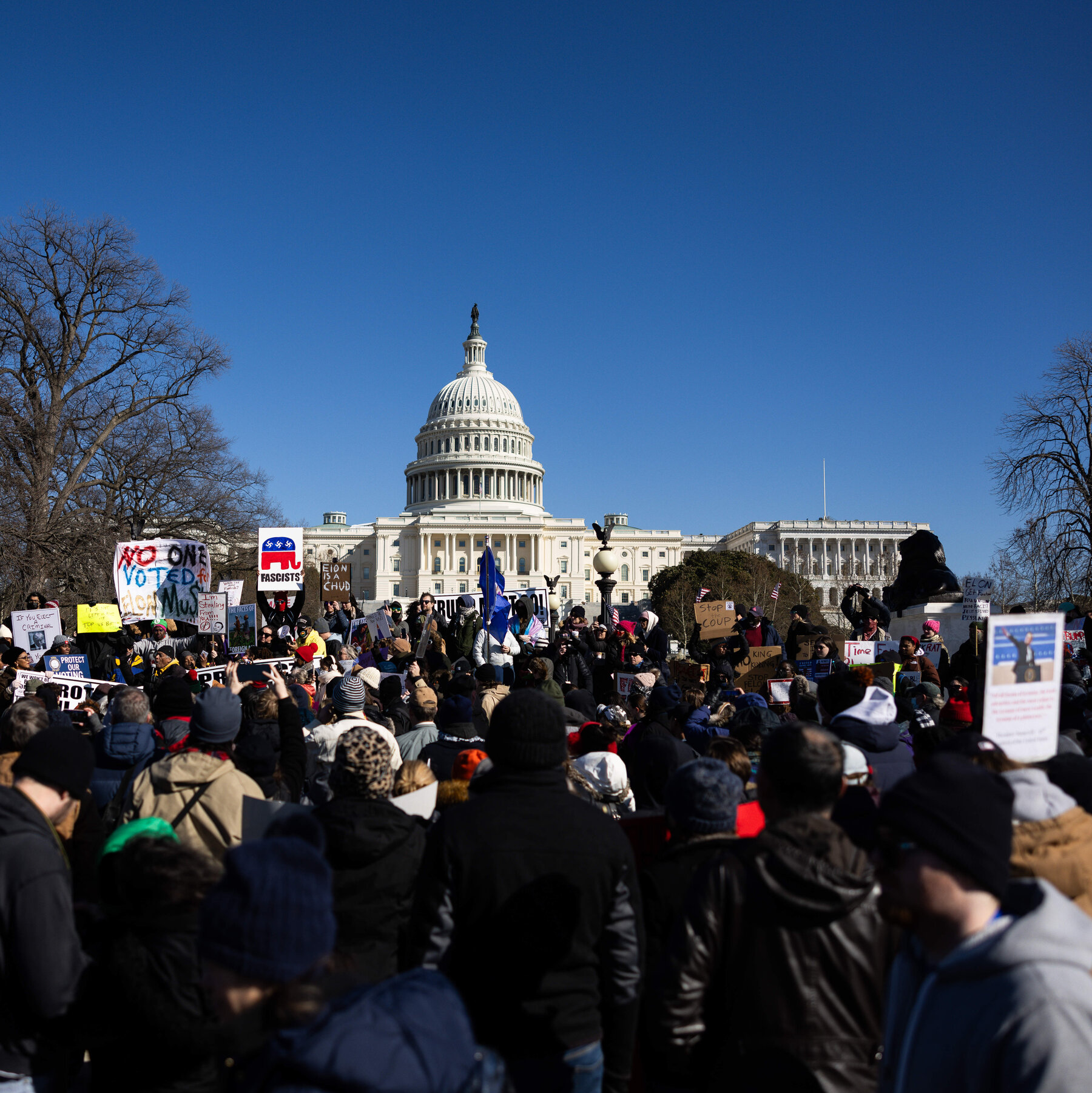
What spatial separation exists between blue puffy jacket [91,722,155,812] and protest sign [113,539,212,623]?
7.27m

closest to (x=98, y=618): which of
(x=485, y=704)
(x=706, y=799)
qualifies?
(x=485, y=704)

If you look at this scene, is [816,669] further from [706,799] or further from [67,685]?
[706,799]

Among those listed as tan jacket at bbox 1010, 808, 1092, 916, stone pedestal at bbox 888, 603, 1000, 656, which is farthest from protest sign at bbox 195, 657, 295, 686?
stone pedestal at bbox 888, 603, 1000, 656

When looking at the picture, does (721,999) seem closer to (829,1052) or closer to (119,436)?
(829,1052)

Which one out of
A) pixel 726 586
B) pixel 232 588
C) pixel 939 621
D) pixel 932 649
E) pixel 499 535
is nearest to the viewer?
pixel 932 649

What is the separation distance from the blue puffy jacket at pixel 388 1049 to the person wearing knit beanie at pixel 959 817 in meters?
0.95

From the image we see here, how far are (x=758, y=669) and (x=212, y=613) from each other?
712cm

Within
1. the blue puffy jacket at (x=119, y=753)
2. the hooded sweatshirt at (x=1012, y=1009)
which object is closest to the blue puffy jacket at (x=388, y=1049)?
the hooded sweatshirt at (x=1012, y=1009)

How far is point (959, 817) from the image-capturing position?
205 centimetres

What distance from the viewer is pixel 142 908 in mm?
2771

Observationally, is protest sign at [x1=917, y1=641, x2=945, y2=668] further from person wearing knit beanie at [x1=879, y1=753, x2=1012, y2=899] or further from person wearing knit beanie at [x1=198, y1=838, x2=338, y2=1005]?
person wearing knit beanie at [x1=198, y1=838, x2=338, y2=1005]

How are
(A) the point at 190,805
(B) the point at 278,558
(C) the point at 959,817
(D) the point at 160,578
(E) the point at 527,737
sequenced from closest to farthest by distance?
(C) the point at 959,817
(E) the point at 527,737
(A) the point at 190,805
(D) the point at 160,578
(B) the point at 278,558

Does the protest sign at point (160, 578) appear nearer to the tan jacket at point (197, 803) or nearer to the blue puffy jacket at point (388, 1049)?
the tan jacket at point (197, 803)

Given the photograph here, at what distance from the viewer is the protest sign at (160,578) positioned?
12273 mm
